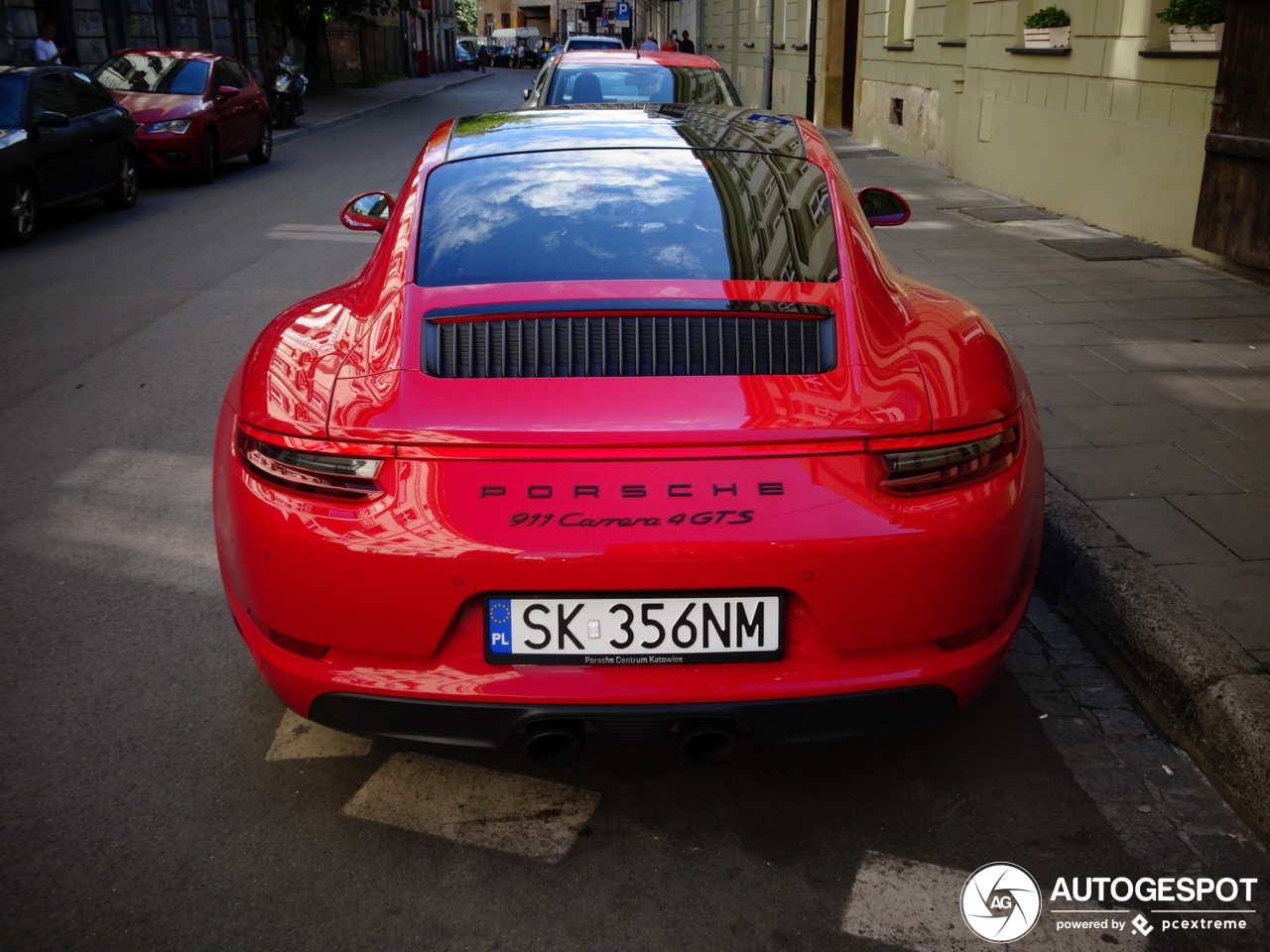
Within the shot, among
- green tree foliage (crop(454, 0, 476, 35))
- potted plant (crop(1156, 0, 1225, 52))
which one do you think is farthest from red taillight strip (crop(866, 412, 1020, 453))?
green tree foliage (crop(454, 0, 476, 35))

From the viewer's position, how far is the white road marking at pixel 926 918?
8.03ft

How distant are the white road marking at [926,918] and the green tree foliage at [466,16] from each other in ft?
376

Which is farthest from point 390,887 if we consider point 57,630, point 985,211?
point 985,211

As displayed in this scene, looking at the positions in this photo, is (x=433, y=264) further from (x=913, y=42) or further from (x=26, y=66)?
(x=913, y=42)

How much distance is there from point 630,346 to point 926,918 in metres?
1.33

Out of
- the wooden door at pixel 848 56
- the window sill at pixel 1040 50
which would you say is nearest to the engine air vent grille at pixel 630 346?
the window sill at pixel 1040 50

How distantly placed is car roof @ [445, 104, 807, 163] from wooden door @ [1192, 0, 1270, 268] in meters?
5.56

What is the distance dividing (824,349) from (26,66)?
1200 centimetres

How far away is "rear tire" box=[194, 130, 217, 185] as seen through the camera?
15875mm

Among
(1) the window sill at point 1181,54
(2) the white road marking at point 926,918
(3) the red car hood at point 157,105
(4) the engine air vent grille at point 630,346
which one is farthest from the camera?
(3) the red car hood at point 157,105

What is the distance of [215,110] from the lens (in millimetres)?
16266

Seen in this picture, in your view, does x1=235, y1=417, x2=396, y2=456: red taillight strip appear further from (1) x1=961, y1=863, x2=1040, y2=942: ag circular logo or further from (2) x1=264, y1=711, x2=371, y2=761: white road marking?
(1) x1=961, y1=863, x2=1040, y2=942: ag circular logo

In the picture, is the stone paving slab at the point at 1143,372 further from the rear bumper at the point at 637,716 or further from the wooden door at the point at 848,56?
the wooden door at the point at 848,56

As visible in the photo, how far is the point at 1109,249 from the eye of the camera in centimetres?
1041
